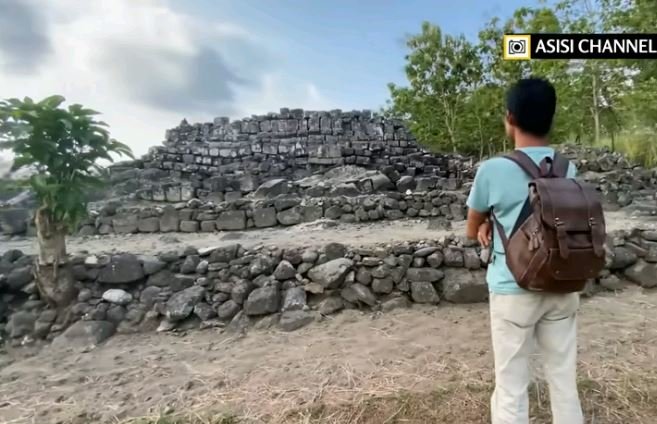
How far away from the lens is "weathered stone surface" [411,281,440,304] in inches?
146

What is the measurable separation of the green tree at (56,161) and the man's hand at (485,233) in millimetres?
2707

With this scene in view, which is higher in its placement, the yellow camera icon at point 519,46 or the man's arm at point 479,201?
the yellow camera icon at point 519,46

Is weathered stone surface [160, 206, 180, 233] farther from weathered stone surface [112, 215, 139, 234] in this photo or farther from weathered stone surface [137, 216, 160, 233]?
weathered stone surface [112, 215, 139, 234]

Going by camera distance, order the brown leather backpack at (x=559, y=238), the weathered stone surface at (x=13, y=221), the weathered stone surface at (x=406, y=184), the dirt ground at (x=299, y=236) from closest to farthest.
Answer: the brown leather backpack at (x=559, y=238), the dirt ground at (x=299, y=236), the weathered stone surface at (x=13, y=221), the weathered stone surface at (x=406, y=184)

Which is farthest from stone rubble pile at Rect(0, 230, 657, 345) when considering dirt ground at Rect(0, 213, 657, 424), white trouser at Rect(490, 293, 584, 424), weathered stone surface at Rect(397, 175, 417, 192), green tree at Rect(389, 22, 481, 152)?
green tree at Rect(389, 22, 481, 152)

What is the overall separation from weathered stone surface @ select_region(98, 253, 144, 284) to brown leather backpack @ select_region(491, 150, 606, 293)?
10.6ft

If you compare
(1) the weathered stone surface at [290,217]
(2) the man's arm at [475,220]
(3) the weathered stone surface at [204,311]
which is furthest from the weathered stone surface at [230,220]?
(2) the man's arm at [475,220]

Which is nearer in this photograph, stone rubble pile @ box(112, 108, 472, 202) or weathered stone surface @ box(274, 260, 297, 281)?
weathered stone surface @ box(274, 260, 297, 281)

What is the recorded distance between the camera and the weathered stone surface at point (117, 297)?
138 inches

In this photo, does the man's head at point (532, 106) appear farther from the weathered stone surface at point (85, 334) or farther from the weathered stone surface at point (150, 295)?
the weathered stone surface at point (85, 334)

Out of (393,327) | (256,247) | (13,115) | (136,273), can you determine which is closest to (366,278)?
(393,327)

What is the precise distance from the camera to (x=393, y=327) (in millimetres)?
3307

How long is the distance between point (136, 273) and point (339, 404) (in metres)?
2.30

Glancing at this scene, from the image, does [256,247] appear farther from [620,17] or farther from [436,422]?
[620,17]
